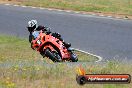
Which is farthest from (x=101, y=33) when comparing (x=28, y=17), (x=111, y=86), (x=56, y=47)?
(x=111, y=86)

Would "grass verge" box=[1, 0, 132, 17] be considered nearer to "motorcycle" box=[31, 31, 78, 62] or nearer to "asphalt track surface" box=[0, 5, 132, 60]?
"asphalt track surface" box=[0, 5, 132, 60]

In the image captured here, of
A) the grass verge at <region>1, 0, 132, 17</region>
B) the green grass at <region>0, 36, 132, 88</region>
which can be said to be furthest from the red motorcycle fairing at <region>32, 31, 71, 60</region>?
the grass verge at <region>1, 0, 132, 17</region>

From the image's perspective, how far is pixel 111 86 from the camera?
9.43 m

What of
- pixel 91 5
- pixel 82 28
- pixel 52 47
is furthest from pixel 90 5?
pixel 52 47

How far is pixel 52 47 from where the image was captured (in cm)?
1550

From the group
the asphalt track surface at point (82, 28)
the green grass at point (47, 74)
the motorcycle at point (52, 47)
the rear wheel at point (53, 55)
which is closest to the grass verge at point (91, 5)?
the asphalt track surface at point (82, 28)

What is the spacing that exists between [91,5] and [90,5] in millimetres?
58

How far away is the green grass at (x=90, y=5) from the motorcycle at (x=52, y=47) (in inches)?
555

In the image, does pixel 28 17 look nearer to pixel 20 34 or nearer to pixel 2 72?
pixel 20 34

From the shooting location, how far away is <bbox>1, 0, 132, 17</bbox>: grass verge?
29625mm

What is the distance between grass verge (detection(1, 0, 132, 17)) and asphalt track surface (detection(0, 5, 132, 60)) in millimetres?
1325

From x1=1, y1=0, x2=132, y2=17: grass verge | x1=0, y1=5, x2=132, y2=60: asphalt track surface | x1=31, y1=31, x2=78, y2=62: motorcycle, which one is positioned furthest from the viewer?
x1=1, y1=0, x2=132, y2=17: grass verge

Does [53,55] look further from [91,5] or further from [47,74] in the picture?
[91,5]

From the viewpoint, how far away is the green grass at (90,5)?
29.8 m
